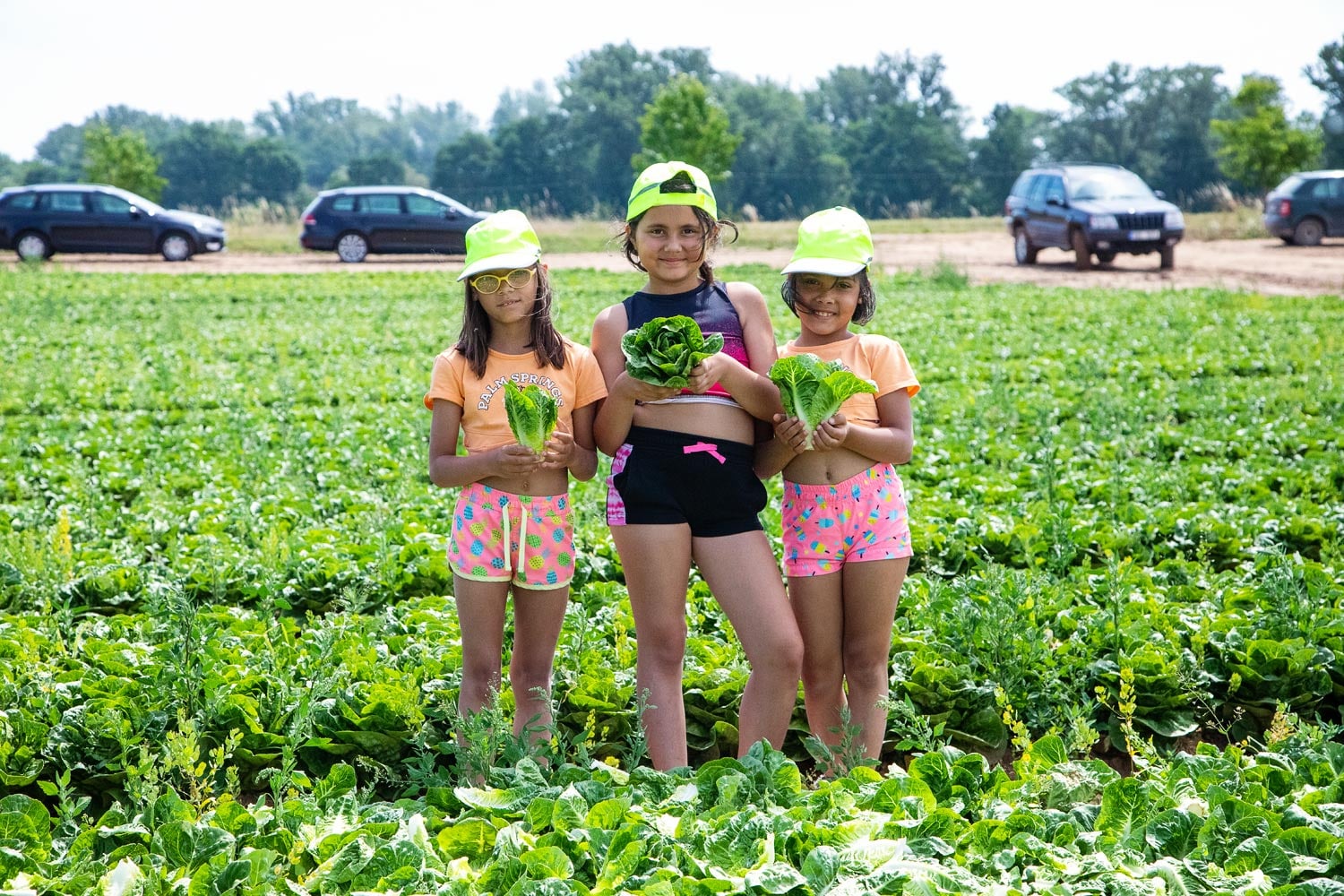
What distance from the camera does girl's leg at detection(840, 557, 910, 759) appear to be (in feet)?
12.2

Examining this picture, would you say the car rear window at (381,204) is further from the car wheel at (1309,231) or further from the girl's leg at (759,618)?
the girl's leg at (759,618)

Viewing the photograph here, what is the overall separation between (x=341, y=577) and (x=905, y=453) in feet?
9.75

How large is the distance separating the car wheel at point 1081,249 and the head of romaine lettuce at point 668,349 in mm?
22207

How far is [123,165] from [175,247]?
14259 millimetres

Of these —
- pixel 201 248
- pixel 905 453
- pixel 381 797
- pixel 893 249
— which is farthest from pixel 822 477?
pixel 893 249

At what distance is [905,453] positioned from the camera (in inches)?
148

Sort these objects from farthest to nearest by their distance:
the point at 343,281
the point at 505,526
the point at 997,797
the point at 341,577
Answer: the point at 343,281
the point at 341,577
the point at 505,526
the point at 997,797

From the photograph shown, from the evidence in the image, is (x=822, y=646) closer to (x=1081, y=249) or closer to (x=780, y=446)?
(x=780, y=446)

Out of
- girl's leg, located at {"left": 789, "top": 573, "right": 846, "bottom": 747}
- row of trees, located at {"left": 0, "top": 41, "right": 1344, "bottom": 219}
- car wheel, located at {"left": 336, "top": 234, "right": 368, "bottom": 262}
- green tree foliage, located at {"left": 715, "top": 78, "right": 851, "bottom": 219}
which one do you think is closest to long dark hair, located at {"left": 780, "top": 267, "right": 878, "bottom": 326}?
girl's leg, located at {"left": 789, "top": 573, "right": 846, "bottom": 747}

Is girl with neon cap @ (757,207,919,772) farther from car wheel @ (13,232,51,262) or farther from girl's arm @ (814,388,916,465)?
car wheel @ (13,232,51,262)

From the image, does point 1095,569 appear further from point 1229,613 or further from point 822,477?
point 822,477

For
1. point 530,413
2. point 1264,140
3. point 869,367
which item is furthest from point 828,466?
point 1264,140

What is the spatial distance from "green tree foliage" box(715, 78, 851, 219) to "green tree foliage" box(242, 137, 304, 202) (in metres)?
24.7

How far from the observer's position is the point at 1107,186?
79.8ft
